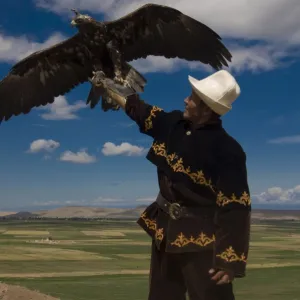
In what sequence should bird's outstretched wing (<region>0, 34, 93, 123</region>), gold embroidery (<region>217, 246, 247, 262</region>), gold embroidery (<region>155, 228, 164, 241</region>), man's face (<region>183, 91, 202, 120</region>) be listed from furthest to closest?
bird's outstretched wing (<region>0, 34, 93, 123</region>) < gold embroidery (<region>155, 228, 164, 241</region>) < man's face (<region>183, 91, 202, 120</region>) < gold embroidery (<region>217, 246, 247, 262</region>)

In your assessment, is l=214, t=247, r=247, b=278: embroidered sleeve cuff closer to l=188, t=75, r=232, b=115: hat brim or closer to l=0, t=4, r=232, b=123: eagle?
l=188, t=75, r=232, b=115: hat brim

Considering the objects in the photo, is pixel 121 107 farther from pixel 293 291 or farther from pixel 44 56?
pixel 293 291

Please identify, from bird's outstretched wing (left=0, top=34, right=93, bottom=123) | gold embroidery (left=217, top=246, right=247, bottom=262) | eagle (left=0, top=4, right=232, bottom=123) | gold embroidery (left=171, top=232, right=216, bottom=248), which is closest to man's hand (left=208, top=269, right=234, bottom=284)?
gold embroidery (left=217, top=246, right=247, bottom=262)

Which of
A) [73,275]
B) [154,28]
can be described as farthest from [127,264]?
[154,28]

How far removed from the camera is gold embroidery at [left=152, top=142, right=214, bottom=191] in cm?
479

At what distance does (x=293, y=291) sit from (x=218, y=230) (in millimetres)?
30071

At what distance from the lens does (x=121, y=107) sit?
5137mm

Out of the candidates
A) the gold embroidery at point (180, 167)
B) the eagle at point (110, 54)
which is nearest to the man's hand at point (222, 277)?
the gold embroidery at point (180, 167)

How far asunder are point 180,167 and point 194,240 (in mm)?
649

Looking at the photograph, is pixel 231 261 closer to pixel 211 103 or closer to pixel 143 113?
pixel 211 103

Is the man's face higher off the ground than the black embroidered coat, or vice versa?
the man's face

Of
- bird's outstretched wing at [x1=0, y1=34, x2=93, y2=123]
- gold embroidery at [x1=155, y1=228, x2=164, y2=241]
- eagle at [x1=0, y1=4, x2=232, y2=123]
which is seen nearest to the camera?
gold embroidery at [x1=155, y1=228, x2=164, y2=241]

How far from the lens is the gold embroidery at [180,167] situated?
4.79 m

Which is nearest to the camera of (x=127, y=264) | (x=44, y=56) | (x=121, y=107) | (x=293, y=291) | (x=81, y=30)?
(x=121, y=107)
